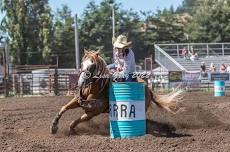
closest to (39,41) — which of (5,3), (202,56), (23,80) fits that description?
(5,3)

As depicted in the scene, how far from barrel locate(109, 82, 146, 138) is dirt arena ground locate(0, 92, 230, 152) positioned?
253mm

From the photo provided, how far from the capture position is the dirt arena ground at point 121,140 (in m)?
7.98

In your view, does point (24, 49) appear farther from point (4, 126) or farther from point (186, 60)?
point (4, 126)

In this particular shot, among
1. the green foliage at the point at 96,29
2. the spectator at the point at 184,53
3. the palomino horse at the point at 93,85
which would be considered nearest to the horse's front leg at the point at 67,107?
the palomino horse at the point at 93,85

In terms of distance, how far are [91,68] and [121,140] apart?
1.41 meters

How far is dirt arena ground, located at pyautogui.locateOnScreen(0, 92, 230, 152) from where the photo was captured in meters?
7.98

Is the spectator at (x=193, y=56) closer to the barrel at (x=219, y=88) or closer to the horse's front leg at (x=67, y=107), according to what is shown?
the barrel at (x=219, y=88)

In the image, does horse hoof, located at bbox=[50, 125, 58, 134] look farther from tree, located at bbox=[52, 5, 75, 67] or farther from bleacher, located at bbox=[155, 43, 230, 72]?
tree, located at bbox=[52, 5, 75, 67]

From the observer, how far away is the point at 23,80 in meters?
32.0

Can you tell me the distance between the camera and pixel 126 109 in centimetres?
914

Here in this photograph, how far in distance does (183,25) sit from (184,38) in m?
4.64

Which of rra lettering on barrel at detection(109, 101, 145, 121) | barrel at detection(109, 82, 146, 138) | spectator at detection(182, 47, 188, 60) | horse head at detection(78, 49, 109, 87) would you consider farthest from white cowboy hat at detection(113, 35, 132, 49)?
spectator at detection(182, 47, 188, 60)

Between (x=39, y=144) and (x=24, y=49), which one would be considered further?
(x=24, y=49)

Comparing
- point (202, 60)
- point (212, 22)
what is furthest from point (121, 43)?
point (212, 22)
